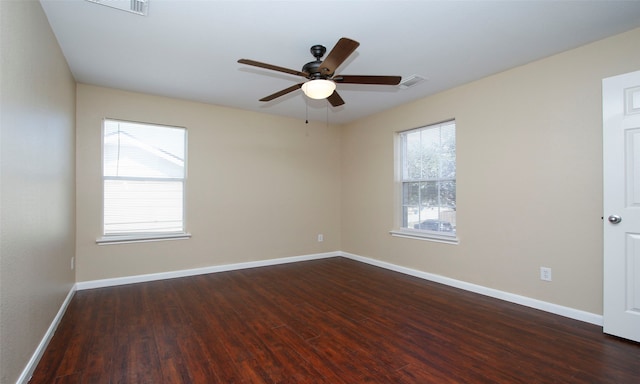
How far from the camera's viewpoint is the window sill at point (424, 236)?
3982mm

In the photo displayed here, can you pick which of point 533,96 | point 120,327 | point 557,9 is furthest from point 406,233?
point 120,327

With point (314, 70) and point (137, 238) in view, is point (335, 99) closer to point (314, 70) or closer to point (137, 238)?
point (314, 70)

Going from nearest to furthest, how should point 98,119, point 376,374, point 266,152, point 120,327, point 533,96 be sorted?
point 376,374
point 120,327
point 533,96
point 98,119
point 266,152

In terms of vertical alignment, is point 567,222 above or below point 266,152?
below

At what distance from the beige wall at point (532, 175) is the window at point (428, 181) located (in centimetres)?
16

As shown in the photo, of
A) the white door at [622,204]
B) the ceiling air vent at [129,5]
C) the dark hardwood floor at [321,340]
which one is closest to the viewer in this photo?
the dark hardwood floor at [321,340]

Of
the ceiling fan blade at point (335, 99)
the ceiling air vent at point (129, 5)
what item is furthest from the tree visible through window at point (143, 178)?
the ceiling fan blade at point (335, 99)

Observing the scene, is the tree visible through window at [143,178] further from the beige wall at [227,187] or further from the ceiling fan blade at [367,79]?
the ceiling fan blade at [367,79]

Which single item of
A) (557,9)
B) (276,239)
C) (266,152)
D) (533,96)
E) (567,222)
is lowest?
(276,239)

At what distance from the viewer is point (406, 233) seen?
466 cm

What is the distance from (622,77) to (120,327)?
15.9ft

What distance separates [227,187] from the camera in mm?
4840

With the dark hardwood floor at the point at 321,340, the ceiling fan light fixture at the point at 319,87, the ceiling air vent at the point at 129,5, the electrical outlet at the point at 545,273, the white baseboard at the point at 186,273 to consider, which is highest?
the ceiling air vent at the point at 129,5

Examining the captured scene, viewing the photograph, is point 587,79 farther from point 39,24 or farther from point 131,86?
point 131,86
